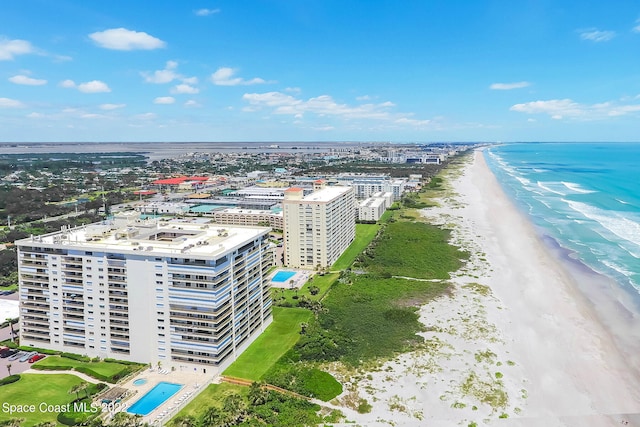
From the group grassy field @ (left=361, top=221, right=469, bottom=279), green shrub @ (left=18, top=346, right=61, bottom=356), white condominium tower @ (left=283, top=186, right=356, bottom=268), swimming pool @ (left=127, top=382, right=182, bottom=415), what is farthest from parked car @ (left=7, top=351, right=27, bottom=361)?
grassy field @ (left=361, top=221, right=469, bottom=279)

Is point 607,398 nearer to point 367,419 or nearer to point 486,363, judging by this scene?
point 486,363

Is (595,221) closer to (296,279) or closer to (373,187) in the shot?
(373,187)

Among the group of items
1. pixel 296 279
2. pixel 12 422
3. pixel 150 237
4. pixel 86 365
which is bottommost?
pixel 86 365

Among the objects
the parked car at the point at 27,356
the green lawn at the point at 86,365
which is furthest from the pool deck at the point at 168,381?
the parked car at the point at 27,356

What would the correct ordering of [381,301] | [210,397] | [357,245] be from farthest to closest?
[357,245]
[381,301]
[210,397]

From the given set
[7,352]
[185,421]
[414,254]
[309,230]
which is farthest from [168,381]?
[414,254]

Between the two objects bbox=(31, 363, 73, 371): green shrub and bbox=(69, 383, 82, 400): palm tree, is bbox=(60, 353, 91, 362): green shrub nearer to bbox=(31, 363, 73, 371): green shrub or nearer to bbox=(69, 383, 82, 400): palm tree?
bbox=(31, 363, 73, 371): green shrub
